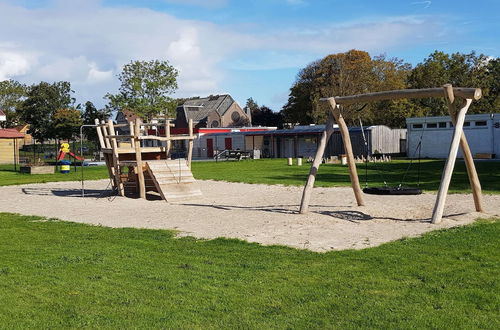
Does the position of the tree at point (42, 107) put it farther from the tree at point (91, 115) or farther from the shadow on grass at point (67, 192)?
the shadow on grass at point (67, 192)

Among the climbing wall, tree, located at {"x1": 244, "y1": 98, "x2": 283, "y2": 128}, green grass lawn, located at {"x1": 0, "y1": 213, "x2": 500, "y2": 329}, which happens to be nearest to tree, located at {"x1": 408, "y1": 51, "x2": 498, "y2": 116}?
tree, located at {"x1": 244, "y1": 98, "x2": 283, "y2": 128}

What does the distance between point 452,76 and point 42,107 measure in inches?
1772

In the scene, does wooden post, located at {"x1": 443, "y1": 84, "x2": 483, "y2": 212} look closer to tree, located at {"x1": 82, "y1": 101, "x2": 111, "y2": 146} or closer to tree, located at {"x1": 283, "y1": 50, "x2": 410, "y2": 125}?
tree, located at {"x1": 283, "y1": 50, "x2": 410, "y2": 125}

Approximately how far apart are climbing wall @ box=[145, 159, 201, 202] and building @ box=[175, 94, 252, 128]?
184ft

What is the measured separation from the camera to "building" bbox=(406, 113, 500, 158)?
39.1 meters

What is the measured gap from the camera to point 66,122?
63.0m

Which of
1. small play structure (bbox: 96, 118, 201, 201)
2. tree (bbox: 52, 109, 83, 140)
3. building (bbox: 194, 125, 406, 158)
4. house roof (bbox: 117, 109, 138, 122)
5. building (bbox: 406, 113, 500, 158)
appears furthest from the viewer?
tree (bbox: 52, 109, 83, 140)

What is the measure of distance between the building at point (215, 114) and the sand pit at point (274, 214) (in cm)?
5560

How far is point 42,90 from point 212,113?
823 inches

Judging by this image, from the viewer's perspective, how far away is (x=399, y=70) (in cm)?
6612

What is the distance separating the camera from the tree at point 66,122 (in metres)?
63.1

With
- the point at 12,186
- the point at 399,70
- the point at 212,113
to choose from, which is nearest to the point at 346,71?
the point at 399,70

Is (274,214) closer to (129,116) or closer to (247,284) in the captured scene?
(247,284)

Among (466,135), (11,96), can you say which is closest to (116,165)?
(466,135)
